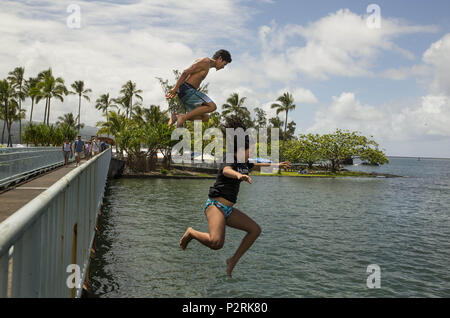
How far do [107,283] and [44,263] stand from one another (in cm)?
1197

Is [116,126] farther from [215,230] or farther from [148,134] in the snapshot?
[215,230]

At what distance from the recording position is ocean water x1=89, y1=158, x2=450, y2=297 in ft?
48.6

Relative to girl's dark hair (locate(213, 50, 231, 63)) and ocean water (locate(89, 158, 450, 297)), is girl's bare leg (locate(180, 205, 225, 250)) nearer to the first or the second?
girl's dark hair (locate(213, 50, 231, 63))

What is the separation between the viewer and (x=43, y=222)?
122 inches

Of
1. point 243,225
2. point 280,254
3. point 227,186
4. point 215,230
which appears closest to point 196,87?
point 227,186

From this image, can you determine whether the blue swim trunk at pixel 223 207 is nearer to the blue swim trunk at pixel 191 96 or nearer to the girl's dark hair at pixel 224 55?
the blue swim trunk at pixel 191 96

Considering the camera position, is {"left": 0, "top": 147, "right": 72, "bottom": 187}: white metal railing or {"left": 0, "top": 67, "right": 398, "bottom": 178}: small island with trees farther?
{"left": 0, "top": 67, "right": 398, "bottom": 178}: small island with trees

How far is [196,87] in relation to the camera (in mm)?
4562

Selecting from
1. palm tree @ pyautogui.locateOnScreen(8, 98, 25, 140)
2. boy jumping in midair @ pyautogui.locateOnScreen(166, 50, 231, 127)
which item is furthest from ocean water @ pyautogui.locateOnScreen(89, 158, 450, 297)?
palm tree @ pyautogui.locateOnScreen(8, 98, 25, 140)

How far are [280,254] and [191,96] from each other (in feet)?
54.7

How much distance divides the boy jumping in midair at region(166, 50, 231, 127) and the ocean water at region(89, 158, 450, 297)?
10.1 meters

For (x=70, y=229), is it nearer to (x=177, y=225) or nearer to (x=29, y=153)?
(x=29, y=153)

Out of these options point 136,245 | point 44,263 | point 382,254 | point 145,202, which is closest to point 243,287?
point 136,245

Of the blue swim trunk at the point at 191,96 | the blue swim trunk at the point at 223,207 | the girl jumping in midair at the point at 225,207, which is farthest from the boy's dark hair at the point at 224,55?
the blue swim trunk at the point at 223,207
